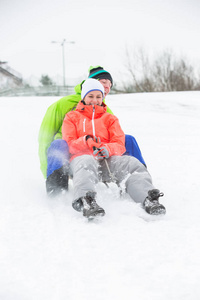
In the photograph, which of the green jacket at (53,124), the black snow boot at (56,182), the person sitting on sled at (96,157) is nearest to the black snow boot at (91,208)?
the person sitting on sled at (96,157)

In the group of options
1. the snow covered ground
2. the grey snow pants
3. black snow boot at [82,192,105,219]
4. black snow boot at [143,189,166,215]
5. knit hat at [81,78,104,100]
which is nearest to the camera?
the snow covered ground

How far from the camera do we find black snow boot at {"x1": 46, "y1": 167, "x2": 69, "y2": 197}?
7.12ft

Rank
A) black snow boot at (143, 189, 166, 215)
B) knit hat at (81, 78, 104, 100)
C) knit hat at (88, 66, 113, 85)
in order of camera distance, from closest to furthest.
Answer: black snow boot at (143, 189, 166, 215)
knit hat at (81, 78, 104, 100)
knit hat at (88, 66, 113, 85)

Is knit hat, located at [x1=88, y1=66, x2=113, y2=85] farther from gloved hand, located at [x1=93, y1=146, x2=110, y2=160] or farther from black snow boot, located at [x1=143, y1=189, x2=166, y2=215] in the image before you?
black snow boot, located at [x1=143, y1=189, x2=166, y2=215]

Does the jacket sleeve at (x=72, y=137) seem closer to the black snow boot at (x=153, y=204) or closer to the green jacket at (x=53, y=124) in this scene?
the green jacket at (x=53, y=124)

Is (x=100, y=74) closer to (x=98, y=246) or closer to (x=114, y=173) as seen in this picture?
(x=114, y=173)

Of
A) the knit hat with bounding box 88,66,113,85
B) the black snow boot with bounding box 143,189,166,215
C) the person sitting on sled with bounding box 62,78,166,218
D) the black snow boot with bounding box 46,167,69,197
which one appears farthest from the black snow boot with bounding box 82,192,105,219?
the knit hat with bounding box 88,66,113,85

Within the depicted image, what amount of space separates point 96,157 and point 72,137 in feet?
0.91

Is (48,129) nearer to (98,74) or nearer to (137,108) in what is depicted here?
(98,74)

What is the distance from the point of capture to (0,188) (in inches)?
88.5

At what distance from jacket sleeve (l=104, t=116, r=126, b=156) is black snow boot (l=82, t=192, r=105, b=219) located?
1.88 feet

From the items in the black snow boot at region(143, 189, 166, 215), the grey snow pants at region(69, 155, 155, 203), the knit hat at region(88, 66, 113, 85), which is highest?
the knit hat at region(88, 66, 113, 85)

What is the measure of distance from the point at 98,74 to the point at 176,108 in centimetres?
629

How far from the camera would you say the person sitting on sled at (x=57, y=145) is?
7.18 ft
